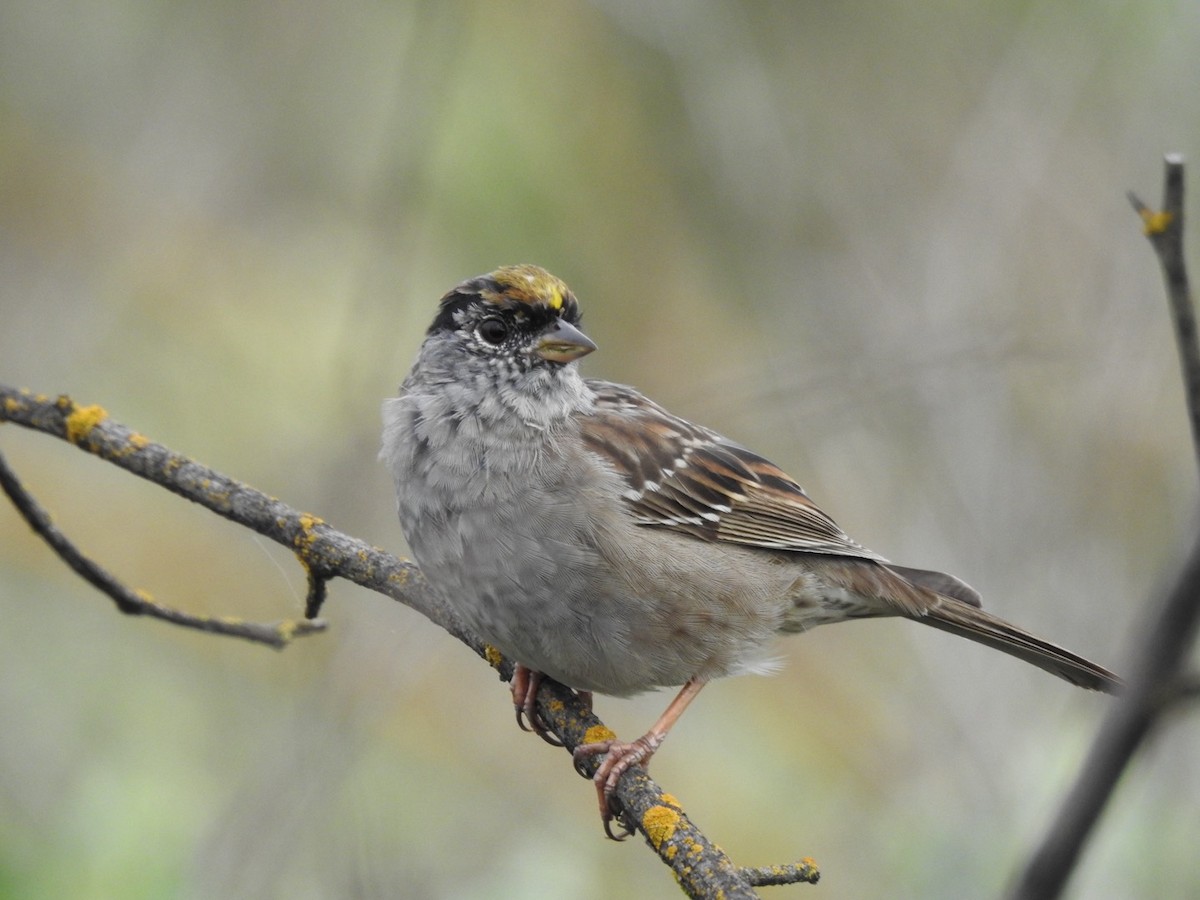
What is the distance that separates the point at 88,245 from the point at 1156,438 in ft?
20.2

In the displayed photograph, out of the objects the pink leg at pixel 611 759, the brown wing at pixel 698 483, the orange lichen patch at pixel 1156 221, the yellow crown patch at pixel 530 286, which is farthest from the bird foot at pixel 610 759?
the orange lichen patch at pixel 1156 221

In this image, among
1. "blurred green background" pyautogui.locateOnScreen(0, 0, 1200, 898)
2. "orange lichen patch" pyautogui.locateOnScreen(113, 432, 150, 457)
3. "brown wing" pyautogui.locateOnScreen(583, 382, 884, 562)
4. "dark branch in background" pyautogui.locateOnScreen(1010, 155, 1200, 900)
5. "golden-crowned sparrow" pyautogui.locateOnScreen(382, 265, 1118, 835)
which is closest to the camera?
"dark branch in background" pyautogui.locateOnScreen(1010, 155, 1200, 900)

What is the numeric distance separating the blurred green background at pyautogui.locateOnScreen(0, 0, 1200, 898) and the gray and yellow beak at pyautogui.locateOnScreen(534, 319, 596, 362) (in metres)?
1.02

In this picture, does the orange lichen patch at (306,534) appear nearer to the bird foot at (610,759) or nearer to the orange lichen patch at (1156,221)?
the bird foot at (610,759)

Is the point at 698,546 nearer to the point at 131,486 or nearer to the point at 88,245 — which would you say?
the point at 131,486

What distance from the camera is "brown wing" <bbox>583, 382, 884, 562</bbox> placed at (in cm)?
→ 385

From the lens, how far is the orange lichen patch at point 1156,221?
134cm

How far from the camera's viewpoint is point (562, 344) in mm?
3744

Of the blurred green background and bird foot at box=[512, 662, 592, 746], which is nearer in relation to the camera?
bird foot at box=[512, 662, 592, 746]

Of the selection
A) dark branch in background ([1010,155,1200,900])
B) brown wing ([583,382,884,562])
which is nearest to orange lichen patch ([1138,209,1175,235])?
dark branch in background ([1010,155,1200,900])

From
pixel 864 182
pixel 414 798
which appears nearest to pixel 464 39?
pixel 864 182

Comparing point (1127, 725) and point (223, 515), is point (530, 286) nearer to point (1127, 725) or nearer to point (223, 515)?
point (223, 515)

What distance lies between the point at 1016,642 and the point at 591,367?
4.38 meters

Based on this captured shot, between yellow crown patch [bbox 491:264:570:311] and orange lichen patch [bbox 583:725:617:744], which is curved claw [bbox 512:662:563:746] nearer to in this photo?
orange lichen patch [bbox 583:725:617:744]
